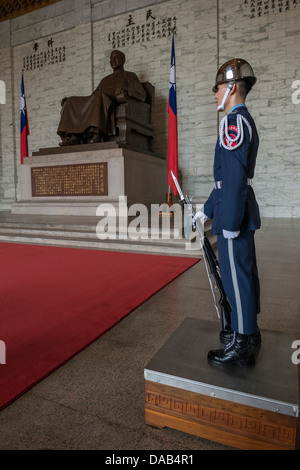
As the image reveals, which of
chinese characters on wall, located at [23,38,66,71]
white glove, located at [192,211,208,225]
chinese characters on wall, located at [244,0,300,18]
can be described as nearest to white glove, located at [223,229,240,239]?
white glove, located at [192,211,208,225]

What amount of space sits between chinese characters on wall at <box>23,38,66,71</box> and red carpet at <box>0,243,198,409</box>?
7433 millimetres

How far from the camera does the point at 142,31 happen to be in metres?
7.73

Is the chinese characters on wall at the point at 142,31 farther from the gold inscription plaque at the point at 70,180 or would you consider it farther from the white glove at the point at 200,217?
the white glove at the point at 200,217

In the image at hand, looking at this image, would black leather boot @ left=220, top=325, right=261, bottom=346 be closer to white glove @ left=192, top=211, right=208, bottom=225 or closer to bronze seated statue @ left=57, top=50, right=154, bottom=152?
white glove @ left=192, top=211, right=208, bottom=225

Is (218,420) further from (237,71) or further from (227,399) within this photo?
(237,71)

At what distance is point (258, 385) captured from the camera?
0.92 meters

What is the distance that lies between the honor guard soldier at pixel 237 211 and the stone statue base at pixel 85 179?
13.3 feet

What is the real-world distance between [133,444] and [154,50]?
8411 millimetres

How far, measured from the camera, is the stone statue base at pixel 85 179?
17.0 feet

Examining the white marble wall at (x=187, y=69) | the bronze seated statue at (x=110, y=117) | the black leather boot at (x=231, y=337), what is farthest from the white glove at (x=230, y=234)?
the white marble wall at (x=187, y=69)

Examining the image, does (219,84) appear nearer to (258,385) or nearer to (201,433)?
(258,385)

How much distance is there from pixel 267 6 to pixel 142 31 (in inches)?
113

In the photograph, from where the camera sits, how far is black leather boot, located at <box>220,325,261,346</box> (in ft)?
3.81

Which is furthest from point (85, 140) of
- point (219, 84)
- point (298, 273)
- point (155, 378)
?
point (155, 378)
